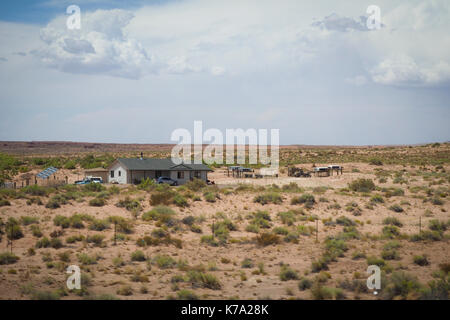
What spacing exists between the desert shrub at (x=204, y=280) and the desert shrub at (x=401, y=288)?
666 cm

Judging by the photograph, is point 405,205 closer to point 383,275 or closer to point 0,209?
point 383,275

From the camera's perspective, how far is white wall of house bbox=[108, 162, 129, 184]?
5134cm

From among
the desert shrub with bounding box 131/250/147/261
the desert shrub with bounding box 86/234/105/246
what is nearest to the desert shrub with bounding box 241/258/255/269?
the desert shrub with bounding box 131/250/147/261

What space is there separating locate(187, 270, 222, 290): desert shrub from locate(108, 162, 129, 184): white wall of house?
32883 millimetres

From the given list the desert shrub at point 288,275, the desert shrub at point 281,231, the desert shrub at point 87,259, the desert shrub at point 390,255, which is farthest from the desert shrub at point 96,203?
the desert shrub at point 390,255

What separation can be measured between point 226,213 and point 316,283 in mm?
17344

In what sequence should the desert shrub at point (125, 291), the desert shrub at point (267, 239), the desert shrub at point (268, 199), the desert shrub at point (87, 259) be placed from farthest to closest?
the desert shrub at point (268, 199)
the desert shrub at point (267, 239)
the desert shrub at point (87, 259)
the desert shrub at point (125, 291)

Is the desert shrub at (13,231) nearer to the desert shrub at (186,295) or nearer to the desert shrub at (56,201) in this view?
the desert shrub at (56,201)

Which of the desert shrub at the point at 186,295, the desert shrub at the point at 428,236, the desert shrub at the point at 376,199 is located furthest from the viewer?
the desert shrub at the point at 376,199

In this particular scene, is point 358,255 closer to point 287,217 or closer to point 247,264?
point 247,264

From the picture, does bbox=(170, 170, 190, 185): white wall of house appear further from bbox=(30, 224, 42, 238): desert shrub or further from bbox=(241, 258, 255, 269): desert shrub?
bbox=(241, 258, 255, 269): desert shrub

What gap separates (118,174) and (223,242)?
2804cm

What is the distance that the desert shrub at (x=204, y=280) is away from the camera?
1914 centimetres
